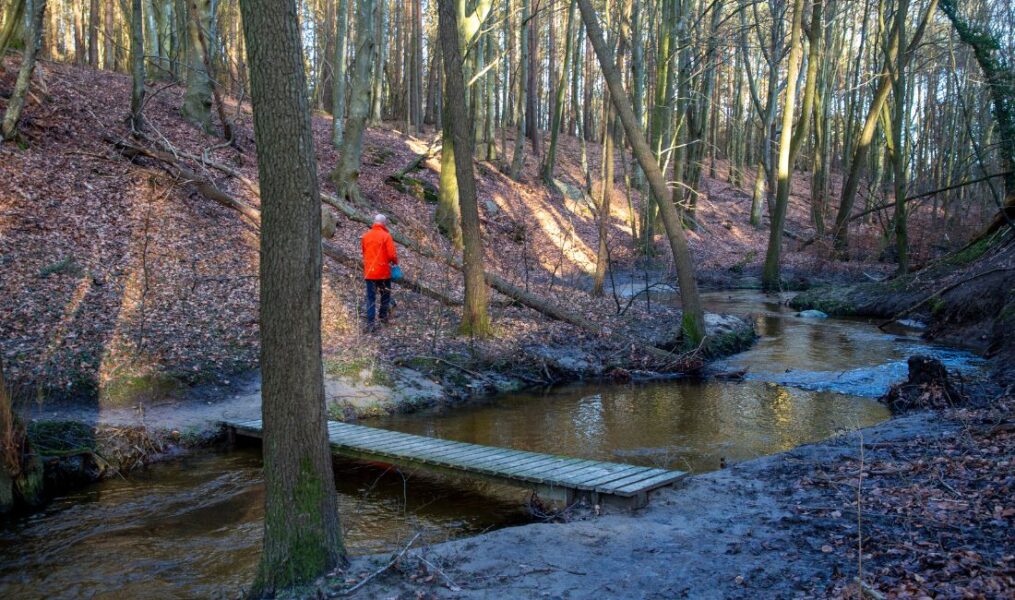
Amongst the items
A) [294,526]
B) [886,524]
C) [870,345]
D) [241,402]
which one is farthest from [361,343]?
[870,345]

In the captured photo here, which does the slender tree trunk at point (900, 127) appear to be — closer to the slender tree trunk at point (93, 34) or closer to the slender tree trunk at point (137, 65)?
the slender tree trunk at point (137, 65)

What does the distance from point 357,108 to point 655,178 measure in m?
9.13

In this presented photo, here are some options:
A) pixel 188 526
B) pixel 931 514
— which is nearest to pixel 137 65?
pixel 188 526

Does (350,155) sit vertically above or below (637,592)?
above

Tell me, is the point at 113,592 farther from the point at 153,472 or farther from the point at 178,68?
the point at 178,68

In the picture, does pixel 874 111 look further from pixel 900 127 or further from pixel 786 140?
pixel 786 140

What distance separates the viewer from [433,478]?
9.30 m

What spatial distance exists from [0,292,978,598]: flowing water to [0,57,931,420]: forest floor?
4.67ft

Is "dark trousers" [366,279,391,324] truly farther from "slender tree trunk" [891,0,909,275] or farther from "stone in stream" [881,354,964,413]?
"slender tree trunk" [891,0,909,275]

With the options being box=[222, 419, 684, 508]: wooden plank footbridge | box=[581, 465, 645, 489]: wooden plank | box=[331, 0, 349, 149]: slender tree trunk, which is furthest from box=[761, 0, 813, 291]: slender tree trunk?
box=[581, 465, 645, 489]: wooden plank

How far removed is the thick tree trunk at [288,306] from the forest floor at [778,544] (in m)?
0.42

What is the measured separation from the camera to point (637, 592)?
201 inches

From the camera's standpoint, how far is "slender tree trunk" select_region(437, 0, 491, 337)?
12672mm

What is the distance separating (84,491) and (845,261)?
2870 cm
